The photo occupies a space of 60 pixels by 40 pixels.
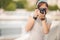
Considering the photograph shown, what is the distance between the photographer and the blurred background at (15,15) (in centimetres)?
91

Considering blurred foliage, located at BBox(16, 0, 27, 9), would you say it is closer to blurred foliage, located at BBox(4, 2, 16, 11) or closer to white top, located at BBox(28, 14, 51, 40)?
blurred foliage, located at BBox(4, 2, 16, 11)

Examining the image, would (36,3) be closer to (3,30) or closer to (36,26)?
(36,26)

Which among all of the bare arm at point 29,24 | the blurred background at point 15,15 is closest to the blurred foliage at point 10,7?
the blurred background at point 15,15

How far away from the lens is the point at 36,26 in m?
0.86

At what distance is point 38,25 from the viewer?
86 centimetres

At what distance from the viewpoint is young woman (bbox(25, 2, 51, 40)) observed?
848 mm

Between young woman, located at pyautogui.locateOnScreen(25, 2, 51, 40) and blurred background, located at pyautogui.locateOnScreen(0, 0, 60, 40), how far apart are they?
6 centimetres

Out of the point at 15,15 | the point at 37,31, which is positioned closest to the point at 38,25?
the point at 37,31

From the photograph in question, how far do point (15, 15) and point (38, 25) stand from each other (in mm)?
172

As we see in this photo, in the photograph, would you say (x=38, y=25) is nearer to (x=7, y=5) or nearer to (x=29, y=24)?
(x=29, y=24)

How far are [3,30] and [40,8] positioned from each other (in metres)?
0.29

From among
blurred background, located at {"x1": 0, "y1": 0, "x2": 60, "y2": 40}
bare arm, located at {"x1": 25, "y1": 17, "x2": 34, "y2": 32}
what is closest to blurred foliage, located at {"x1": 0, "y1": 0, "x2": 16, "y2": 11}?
blurred background, located at {"x1": 0, "y1": 0, "x2": 60, "y2": 40}

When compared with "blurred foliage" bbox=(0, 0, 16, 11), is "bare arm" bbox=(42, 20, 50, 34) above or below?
below

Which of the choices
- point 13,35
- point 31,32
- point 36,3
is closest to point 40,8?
point 36,3
